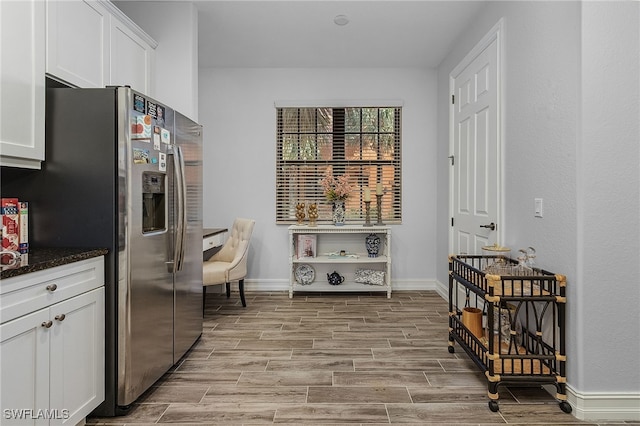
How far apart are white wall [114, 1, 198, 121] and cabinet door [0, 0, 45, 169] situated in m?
1.29

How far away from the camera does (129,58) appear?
292cm

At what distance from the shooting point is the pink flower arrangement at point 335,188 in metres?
4.70

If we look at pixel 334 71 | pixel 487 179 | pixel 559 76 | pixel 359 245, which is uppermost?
pixel 334 71

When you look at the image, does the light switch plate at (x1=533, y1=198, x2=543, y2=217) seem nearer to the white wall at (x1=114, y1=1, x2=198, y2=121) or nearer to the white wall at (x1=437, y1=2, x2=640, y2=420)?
the white wall at (x1=437, y1=2, x2=640, y2=420)

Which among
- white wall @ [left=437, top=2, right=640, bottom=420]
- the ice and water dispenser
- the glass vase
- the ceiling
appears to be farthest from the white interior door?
the ice and water dispenser

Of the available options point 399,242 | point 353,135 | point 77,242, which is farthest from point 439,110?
point 77,242

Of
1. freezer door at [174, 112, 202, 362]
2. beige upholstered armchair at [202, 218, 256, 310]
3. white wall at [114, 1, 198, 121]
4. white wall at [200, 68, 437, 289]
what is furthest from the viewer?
white wall at [200, 68, 437, 289]

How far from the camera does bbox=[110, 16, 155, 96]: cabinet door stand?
8.98 feet

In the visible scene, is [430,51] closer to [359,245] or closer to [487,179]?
[487,179]

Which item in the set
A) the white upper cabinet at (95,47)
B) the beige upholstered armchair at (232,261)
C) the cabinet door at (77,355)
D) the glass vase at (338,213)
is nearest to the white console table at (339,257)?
the glass vase at (338,213)

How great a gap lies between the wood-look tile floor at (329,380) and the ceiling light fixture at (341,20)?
2.83 metres

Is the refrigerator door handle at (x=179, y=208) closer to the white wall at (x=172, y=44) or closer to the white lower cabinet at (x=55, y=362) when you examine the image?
the white lower cabinet at (x=55, y=362)

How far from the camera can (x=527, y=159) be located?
2.59m

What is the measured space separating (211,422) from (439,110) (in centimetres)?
417
